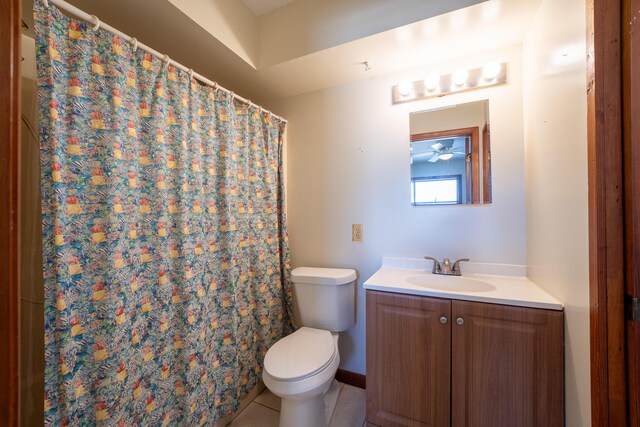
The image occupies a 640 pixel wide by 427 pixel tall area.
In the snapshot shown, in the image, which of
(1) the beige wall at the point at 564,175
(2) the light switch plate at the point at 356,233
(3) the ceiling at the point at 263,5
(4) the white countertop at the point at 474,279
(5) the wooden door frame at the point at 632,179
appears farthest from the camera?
(2) the light switch plate at the point at 356,233

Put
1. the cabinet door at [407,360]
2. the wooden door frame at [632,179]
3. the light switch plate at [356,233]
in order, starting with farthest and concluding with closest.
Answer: the light switch plate at [356,233] → the cabinet door at [407,360] → the wooden door frame at [632,179]

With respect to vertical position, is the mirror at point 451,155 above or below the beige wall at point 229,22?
below

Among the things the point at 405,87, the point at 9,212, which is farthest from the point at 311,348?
the point at 405,87

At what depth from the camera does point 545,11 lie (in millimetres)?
1100

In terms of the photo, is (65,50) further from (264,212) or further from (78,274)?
(264,212)

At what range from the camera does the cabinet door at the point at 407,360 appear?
1.16m

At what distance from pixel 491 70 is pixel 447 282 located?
1285 mm

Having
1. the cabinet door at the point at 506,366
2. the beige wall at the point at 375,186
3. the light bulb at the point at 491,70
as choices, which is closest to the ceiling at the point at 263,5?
the beige wall at the point at 375,186

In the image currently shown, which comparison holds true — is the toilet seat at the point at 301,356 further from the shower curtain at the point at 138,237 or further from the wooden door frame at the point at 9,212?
the wooden door frame at the point at 9,212

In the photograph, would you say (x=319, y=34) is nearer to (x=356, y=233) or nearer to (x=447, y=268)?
(x=356, y=233)

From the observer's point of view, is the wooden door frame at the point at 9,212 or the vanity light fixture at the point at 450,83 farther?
the vanity light fixture at the point at 450,83

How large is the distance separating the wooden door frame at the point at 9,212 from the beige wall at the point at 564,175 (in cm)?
152

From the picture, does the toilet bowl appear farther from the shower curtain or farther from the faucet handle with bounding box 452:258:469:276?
the faucet handle with bounding box 452:258:469:276

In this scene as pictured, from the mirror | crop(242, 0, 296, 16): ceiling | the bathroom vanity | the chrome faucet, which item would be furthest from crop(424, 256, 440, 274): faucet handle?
crop(242, 0, 296, 16): ceiling
